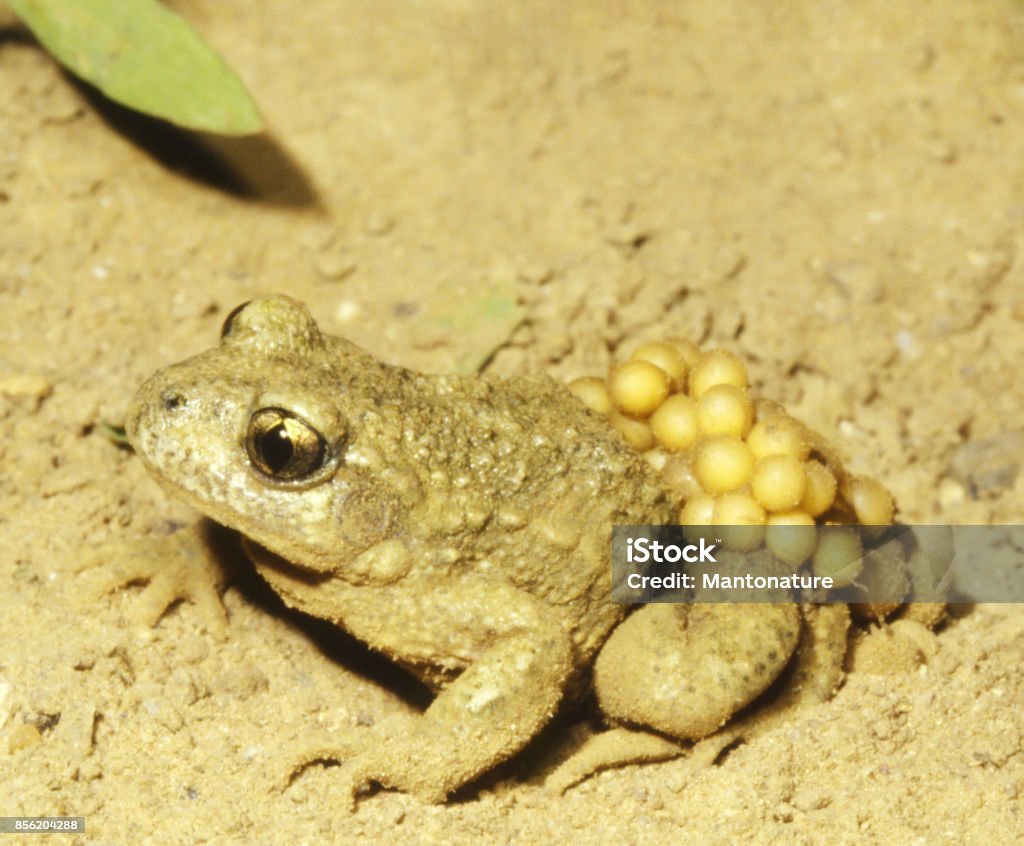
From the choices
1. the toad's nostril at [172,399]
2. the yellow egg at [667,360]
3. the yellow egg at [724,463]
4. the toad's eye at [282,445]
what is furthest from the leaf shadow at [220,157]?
the yellow egg at [724,463]

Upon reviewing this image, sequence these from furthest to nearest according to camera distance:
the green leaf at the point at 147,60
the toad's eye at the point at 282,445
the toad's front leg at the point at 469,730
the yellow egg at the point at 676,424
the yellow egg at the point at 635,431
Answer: the green leaf at the point at 147,60 < the yellow egg at the point at 635,431 < the yellow egg at the point at 676,424 < the toad's front leg at the point at 469,730 < the toad's eye at the point at 282,445

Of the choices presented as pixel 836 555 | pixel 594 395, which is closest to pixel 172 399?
pixel 594 395

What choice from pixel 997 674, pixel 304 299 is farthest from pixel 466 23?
pixel 997 674

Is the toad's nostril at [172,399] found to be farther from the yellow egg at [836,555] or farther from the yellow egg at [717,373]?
the yellow egg at [836,555]

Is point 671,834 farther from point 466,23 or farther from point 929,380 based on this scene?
point 466,23

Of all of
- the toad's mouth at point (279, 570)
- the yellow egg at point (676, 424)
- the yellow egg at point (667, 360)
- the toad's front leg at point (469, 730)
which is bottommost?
the toad's front leg at point (469, 730)

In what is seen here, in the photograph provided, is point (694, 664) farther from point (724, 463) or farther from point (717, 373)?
point (717, 373)
